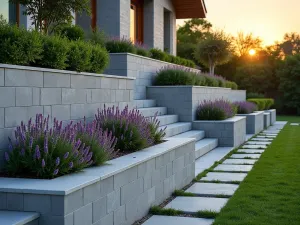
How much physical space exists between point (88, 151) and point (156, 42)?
528 inches

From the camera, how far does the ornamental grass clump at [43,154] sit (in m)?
3.91

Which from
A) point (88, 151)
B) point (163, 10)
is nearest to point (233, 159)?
point (88, 151)

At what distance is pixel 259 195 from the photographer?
5715 mm

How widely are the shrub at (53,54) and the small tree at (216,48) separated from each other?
15565 mm

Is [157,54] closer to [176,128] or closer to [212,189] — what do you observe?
[176,128]

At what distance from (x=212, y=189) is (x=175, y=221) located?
1.58 m

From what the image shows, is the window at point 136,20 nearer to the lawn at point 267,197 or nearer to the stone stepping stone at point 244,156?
the stone stepping stone at point 244,156

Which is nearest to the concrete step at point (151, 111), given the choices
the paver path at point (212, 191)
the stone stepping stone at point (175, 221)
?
the paver path at point (212, 191)

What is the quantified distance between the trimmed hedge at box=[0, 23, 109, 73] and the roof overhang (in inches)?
548

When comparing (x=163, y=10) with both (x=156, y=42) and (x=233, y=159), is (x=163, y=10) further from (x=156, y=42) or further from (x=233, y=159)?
(x=233, y=159)

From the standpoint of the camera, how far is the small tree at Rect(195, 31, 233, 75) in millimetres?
20603

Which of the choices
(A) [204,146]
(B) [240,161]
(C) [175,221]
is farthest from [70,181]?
(A) [204,146]

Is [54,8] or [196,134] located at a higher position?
[54,8]

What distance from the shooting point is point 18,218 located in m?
3.31
